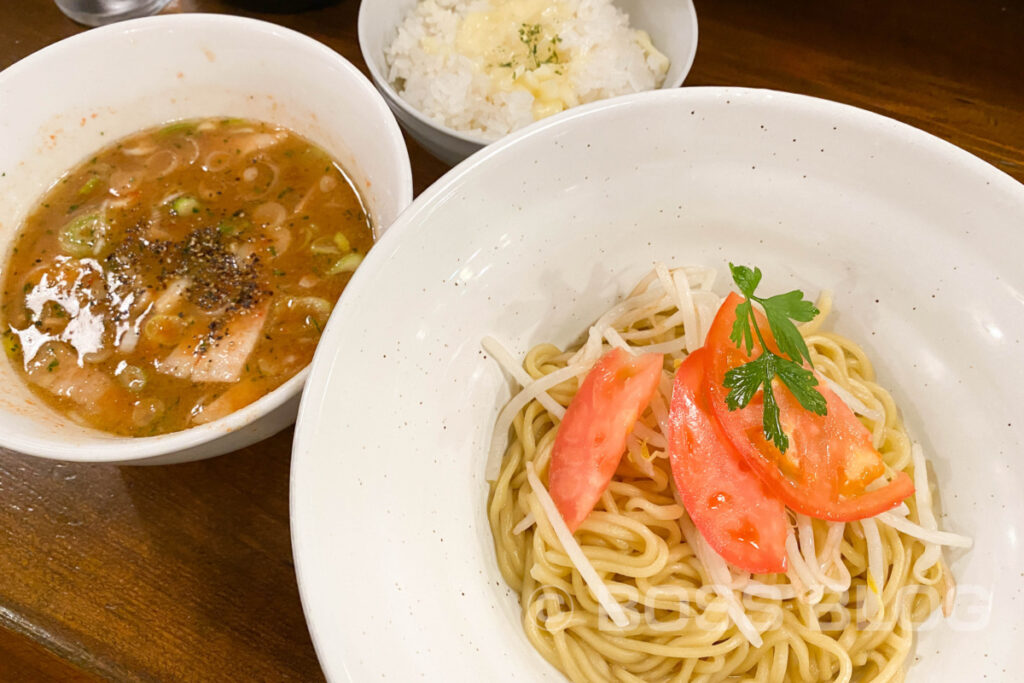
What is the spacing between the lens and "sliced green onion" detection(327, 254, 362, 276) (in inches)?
67.7

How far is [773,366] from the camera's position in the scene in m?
1.28

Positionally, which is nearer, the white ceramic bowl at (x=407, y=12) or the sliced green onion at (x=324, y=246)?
the sliced green onion at (x=324, y=246)

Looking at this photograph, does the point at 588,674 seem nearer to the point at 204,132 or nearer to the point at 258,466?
the point at 258,466

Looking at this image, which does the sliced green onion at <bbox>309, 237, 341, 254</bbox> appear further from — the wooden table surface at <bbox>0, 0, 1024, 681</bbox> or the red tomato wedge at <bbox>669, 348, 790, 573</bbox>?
the red tomato wedge at <bbox>669, 348, 790, 573</bbox>

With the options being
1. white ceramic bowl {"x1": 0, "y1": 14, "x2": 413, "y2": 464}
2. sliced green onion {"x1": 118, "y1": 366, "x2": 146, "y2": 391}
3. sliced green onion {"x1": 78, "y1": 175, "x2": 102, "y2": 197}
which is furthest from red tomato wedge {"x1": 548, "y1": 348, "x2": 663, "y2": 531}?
sliced green onion {"x1": 78, "y1": 175, "x2": 102, "y2": 197}

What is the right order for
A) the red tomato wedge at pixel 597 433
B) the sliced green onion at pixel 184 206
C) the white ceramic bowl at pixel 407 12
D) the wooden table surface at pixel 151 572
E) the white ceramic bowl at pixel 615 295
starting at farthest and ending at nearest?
the white ceramic bowl at pixel 407 12, the sliced green onion at pixel 184 206, the wooden table surface at pixel 151 572, the red tomato wedge at pixel 597 433, the white ceramic bowl at pixel 615 295

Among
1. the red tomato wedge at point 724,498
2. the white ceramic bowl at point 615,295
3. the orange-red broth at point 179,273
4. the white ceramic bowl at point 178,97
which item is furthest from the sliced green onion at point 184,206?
the red tomato wedge at point 724,498

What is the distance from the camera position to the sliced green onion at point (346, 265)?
5.64ft

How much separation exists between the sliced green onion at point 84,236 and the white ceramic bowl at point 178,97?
0.43 feet

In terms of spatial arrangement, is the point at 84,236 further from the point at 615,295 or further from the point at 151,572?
the point at 615,295

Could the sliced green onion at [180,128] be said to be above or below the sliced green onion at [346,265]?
above

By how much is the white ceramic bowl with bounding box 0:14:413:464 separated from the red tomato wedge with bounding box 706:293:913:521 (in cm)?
75

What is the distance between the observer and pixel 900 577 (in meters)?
1.43

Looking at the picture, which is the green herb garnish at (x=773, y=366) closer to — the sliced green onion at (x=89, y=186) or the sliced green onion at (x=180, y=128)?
the sliced green onion at (x=180, y=128)
